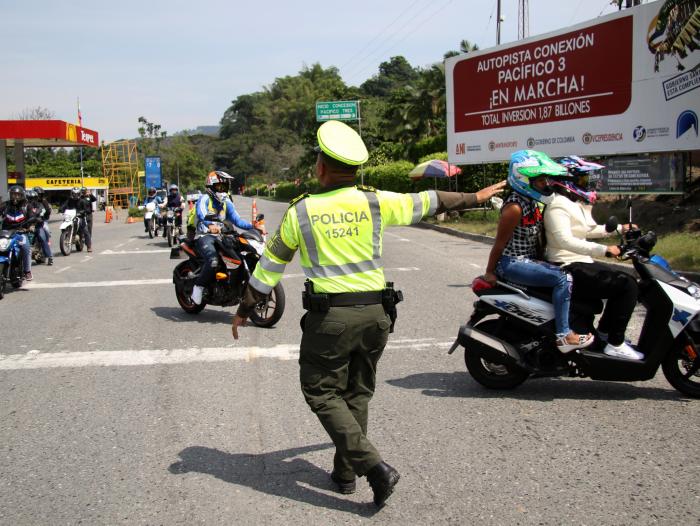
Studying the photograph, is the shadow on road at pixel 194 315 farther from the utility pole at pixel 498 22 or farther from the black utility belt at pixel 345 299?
the utility pole at pixel 498 22

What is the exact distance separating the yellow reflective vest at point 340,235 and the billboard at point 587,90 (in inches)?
515

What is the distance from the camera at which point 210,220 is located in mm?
9344

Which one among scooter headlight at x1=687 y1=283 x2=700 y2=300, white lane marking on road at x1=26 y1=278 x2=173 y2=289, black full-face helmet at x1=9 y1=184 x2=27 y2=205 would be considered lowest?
white lane marking on road at x1=26 y1=278 x2=173 y2=289

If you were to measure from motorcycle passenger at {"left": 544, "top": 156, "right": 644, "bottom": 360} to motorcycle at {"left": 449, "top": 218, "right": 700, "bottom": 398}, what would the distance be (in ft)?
0.32

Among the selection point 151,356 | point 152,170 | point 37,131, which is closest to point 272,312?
point 151,356

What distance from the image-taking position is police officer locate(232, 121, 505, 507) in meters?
3.63

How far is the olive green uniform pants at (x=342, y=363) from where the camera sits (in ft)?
11.8

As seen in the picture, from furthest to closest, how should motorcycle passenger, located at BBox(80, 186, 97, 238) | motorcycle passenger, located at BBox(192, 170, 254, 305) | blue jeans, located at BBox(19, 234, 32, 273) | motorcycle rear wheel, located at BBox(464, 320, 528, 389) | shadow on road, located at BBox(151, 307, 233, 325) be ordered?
motorcycle passenger, located at BBox(80, 186, 97, 238) → blue jeans, located at BBox(19, 234, 32, 273) → shadow on road, located at BBox(151, 307, 233, 325) → motorcycle passenger, located at BBox(192, 170, 254, 305) → motorcycle rear wheel, located at BBox(464, 320, 528, 389)

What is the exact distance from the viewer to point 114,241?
22297 mm

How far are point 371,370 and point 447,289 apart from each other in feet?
23.5

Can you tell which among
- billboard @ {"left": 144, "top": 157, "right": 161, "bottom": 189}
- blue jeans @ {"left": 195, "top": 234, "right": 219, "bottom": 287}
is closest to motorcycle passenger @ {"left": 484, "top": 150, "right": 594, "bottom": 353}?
blue jeans @ {"left": 195, "top": 234, "right": 219, "bottom": 287}

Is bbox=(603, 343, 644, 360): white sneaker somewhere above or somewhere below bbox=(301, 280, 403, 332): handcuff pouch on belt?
below

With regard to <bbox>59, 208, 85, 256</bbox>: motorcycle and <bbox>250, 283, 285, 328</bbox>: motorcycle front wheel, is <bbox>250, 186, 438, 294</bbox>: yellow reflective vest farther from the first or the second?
<bbox>59, 208, 85, 256</bbox>: motorcycle

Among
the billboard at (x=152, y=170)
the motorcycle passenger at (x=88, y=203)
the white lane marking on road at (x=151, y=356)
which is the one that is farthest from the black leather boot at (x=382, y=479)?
the billboard at (x=152, y=170)
